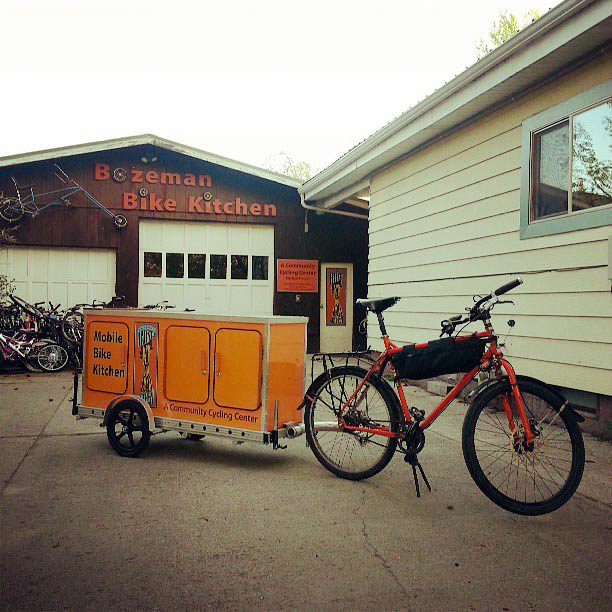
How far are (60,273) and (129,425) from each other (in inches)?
350

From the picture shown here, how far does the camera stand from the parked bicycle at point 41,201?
40.5 feet

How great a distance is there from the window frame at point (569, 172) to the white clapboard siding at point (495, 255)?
8 centimetres

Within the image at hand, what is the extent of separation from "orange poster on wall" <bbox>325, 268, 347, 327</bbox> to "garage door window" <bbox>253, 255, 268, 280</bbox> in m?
1.51

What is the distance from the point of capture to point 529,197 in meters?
6.38

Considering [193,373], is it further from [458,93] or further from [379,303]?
[458,93]

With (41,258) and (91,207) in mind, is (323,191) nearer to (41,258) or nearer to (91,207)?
(91,207)

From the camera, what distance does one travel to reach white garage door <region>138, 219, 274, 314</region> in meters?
13.3

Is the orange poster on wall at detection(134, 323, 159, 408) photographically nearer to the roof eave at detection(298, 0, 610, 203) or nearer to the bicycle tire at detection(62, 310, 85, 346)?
the roof eave at detection(298, 0, 610, 203)

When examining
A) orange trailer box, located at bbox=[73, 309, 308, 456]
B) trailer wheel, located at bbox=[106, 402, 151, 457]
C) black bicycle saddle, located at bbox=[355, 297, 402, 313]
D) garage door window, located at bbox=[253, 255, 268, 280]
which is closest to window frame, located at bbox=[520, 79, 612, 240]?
black bicycle saddle, located at bbox=[355, 297, 402, 313]

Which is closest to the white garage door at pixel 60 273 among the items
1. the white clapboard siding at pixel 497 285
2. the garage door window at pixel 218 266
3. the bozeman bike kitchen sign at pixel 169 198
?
the bozeman bike kitchen sign at pixel 169 198

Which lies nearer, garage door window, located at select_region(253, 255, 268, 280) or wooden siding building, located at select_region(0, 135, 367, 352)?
wooden siding building, located at select_region(0, 135, 367, 352)

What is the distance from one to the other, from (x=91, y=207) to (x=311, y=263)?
499cm

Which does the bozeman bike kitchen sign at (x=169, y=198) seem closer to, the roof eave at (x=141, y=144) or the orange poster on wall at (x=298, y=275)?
the roof eave at (x=141, y=144)

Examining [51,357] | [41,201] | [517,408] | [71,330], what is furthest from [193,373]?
[41,201]
